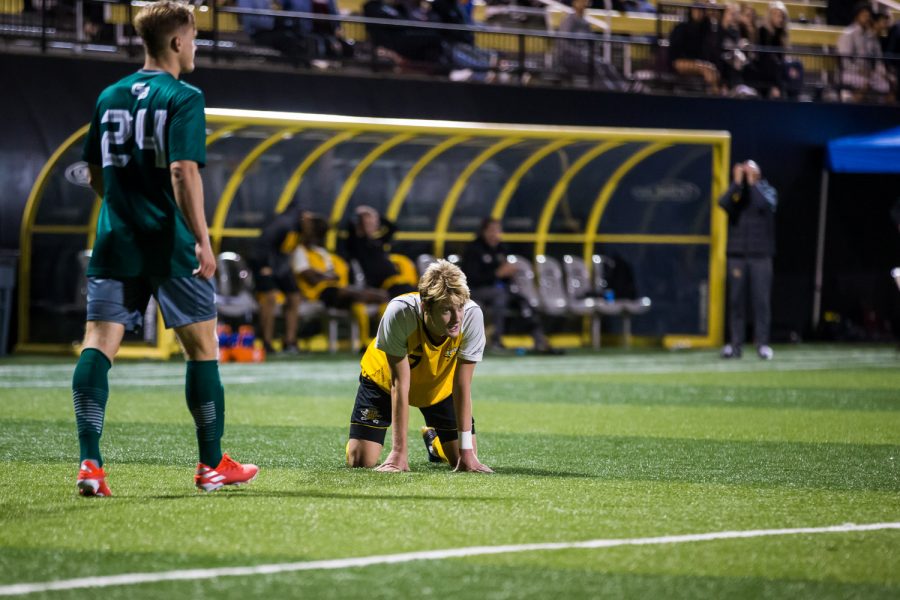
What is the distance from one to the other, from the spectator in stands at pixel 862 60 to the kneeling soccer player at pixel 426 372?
15878 millimetres

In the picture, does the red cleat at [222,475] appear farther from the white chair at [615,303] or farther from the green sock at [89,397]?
the white chair at [615,303]

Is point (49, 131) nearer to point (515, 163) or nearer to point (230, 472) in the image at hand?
point (515, 163)

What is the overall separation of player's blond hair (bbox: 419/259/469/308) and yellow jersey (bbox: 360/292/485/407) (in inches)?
9.4

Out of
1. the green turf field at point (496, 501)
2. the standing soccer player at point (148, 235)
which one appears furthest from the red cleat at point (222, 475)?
the standing soccer player at point (148, 235)

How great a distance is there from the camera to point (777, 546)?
4762 millimetres

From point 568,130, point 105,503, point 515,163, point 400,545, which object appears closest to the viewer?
point 400,545

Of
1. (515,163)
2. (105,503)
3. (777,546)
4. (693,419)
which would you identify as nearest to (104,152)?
(105,503)

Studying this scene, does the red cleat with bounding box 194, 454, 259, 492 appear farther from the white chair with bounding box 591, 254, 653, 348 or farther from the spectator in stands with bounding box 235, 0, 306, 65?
the white chair with bounding box 591, 254, 653, 348

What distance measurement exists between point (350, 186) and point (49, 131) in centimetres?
368

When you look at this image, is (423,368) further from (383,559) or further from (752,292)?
(752,292)

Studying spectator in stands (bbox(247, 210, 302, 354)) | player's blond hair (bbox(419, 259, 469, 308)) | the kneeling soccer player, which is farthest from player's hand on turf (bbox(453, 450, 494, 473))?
spectator in stands (bbox(247, 210, 302, 354))

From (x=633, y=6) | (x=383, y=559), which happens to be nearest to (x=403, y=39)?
(x=633, y=6)

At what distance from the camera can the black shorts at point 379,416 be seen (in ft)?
22.5

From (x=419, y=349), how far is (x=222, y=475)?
1.26 metres
